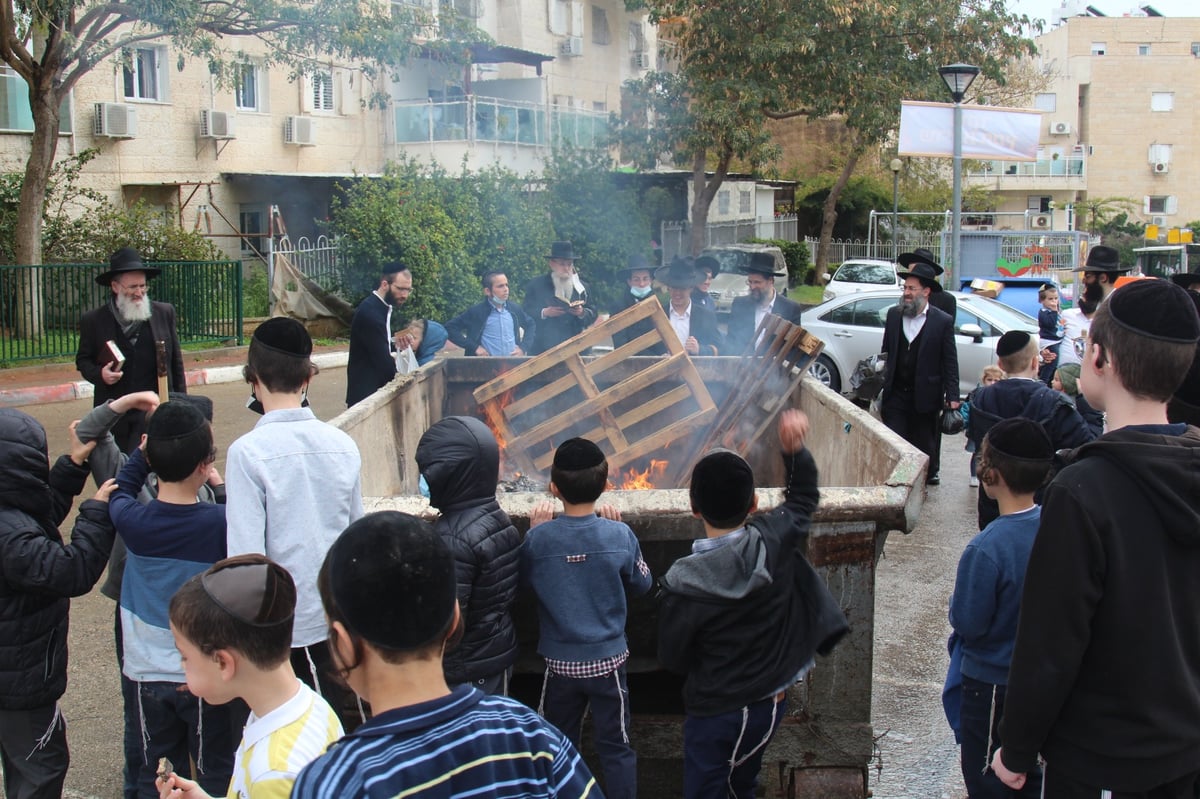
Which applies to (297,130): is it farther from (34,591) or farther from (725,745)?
(725,745)

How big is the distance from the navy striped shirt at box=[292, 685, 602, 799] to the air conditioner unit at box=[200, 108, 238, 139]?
76.4ft

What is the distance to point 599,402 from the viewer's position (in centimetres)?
617

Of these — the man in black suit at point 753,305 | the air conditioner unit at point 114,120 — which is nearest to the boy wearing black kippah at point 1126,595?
the man in black suit at point 753,305

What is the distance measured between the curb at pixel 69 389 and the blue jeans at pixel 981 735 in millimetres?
9282

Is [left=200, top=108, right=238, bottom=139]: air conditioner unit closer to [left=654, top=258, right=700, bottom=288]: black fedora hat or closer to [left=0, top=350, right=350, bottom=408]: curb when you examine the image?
[left=0, top=350, right=350, bottom=408]: curb

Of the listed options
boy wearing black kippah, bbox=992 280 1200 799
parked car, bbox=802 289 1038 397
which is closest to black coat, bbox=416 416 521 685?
boy wearing black kippah, bbox=992 280 1200 799

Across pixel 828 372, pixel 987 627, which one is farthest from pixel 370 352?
pixel 828 372

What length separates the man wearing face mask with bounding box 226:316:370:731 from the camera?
3.48 metres

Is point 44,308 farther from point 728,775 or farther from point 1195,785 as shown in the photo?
point 1195,785

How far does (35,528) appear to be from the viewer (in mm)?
3512

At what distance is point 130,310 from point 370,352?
1.44 meters

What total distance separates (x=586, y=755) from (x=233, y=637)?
2.03 metres

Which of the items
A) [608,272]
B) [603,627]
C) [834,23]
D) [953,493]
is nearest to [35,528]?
[603,627]

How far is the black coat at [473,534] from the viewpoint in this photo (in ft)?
11.2
